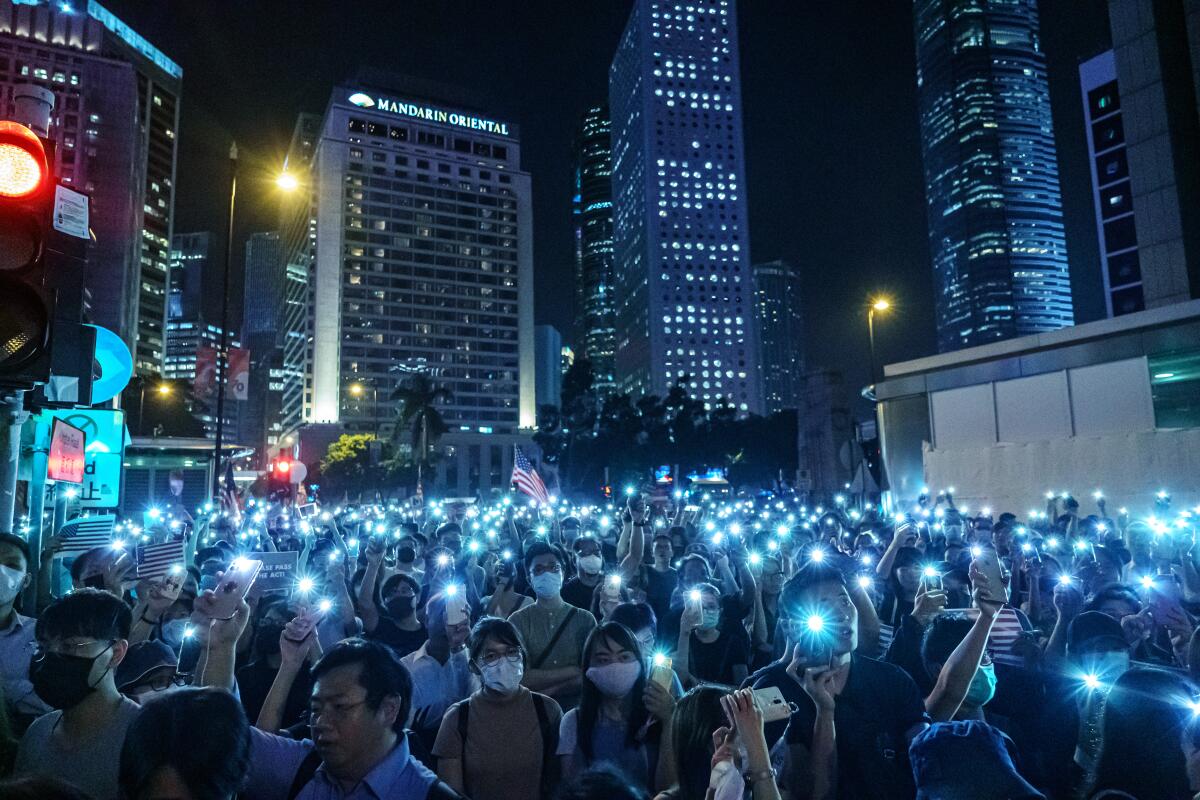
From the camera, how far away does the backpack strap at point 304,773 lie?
3.25 meters

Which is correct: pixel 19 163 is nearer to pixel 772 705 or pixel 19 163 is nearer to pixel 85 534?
pixel 772 705

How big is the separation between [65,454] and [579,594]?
16.4 ft

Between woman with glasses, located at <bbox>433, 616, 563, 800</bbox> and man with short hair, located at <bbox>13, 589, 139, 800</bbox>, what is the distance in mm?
1435

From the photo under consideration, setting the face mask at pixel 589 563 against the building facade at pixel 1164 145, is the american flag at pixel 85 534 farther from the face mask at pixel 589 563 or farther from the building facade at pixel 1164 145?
the building facade at pixel 1164 145

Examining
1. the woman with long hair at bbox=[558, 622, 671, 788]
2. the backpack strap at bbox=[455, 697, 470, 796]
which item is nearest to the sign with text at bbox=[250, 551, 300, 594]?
the backpack strap at bbox=[455, 697, 470, 796]

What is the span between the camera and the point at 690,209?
6604 inches

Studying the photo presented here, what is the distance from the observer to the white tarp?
22516 mm

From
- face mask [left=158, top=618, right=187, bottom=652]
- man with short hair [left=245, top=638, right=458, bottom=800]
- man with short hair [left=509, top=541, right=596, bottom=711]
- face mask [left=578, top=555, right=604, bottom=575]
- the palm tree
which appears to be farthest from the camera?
the palm tree

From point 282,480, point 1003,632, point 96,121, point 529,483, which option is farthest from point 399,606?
point 96,121

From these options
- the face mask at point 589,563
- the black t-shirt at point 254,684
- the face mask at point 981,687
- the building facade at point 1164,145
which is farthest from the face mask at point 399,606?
the building facade at point 1164,145

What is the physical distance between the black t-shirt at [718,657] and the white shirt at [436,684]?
177 centimetres

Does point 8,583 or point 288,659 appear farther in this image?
point 8,583

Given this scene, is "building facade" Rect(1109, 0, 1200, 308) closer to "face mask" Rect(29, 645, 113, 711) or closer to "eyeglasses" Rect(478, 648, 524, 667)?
"eyeglasses" Rect(478, 648, 524, 667)

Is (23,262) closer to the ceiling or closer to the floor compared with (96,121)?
closer to the floor
